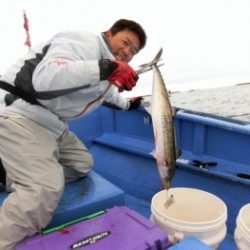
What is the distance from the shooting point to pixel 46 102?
6.12 ft

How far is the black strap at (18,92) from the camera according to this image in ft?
6.06

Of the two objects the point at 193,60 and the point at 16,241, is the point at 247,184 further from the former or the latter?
the point at 193,60

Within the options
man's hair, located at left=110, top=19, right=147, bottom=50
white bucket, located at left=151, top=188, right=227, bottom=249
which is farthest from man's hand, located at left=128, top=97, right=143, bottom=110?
white bucket, located at left=151, top=188, right=227, bottom=249

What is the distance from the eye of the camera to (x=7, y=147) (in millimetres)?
1816

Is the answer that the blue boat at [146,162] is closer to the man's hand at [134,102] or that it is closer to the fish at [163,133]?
the man's hand at [134,102]

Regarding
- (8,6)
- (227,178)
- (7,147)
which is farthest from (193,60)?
(7,147)

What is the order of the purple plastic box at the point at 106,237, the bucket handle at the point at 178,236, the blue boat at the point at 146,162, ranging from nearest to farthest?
the purple plastic box at the point at 106,237, the bucket handle at the point at 178,236, the blue boat at the point at 146,162

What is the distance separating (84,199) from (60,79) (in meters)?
0.73

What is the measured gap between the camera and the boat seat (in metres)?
1.81

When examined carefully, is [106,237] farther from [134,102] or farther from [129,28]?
[134,102]

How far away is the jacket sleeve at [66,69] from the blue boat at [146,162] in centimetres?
68

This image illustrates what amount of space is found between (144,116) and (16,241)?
1627 mm

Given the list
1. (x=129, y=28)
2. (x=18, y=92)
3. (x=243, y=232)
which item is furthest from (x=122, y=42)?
(x=243, y=232)

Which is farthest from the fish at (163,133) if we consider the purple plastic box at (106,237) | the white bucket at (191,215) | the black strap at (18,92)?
the black strap at (18,92)
